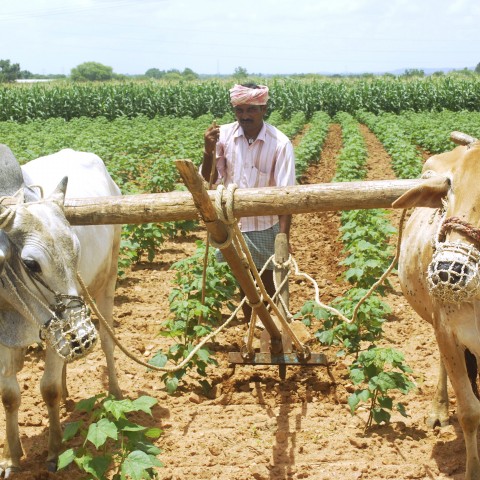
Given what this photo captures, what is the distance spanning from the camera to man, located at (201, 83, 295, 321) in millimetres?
5344

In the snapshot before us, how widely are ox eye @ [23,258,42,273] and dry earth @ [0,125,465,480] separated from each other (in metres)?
1.43

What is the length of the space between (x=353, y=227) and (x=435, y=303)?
450cm

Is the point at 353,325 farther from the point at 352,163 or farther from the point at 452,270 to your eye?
the point at 352,163

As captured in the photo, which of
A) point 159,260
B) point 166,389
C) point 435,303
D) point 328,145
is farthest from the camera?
point 328,145

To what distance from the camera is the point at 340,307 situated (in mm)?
5582

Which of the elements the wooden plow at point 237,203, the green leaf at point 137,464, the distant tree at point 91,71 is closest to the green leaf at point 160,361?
the wooden plow at point 237,203

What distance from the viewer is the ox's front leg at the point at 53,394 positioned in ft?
13.0

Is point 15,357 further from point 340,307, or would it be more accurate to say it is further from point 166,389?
point 340,307

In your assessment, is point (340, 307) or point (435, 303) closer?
point (435, 303)

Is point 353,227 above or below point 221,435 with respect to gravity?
above

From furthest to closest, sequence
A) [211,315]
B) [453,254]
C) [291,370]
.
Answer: [211,315] < [291,370] < [453,254]

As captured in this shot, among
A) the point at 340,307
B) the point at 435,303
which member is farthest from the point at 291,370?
the point at 435,303

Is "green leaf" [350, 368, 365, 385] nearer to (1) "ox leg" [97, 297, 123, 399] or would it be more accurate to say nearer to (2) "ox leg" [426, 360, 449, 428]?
(2) "ox leg" [426, 360, 449, 428]

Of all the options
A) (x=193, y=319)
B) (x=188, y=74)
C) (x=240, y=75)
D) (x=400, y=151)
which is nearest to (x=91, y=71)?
(x=188, y=74)
